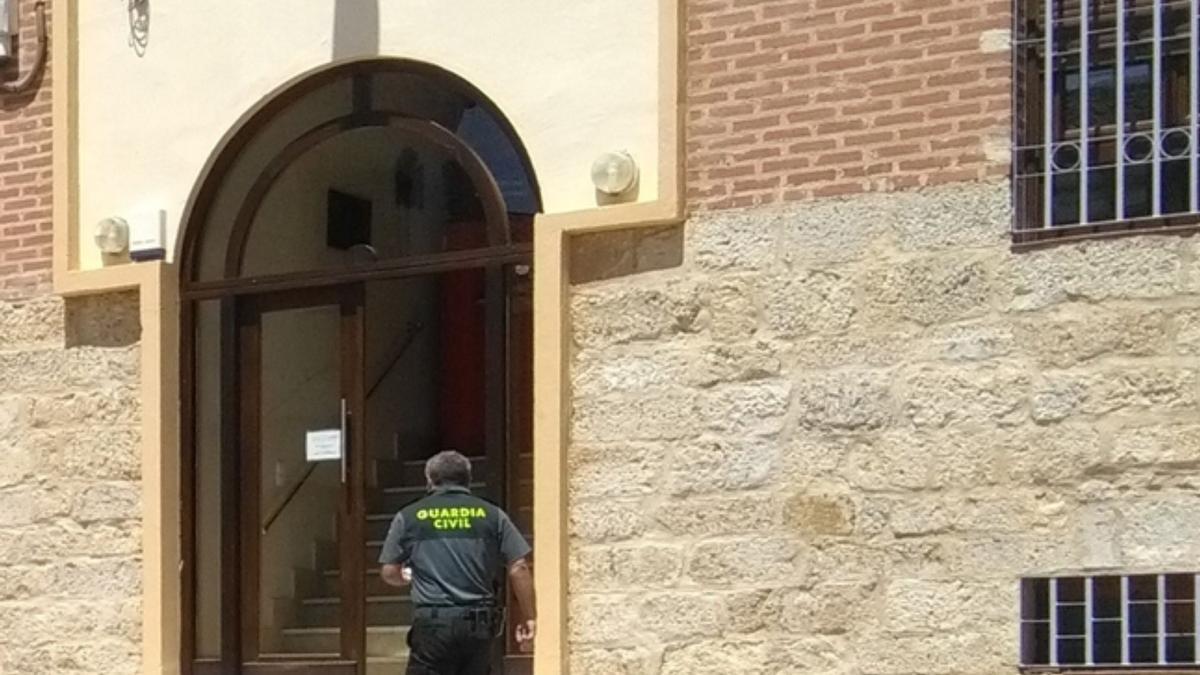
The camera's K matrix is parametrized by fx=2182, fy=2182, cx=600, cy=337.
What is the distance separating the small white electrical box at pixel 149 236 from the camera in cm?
1180

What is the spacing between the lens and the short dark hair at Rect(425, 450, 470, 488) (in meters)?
9.63

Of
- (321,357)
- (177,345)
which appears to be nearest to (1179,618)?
(321,357)

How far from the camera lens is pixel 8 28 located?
40.5ft

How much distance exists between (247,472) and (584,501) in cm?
251

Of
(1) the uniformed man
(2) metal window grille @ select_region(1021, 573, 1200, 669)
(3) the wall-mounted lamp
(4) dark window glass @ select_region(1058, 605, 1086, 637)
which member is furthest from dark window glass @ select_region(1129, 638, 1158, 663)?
(3) the wall-mounted lamp

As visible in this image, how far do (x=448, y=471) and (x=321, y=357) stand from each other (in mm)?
2437

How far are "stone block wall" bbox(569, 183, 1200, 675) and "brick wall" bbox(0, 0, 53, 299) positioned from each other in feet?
11.6

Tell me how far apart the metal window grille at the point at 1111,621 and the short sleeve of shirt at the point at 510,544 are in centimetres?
219

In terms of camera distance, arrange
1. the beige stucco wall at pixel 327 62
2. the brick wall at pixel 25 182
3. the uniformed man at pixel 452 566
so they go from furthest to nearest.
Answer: the brick wall at pixel 25 182, the beige stucco wall at pixel 327 62, the uniformed man at pixel 452 566

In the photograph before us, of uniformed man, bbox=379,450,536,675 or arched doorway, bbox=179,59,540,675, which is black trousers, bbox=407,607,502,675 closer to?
uniformed man, bbox=379,450,536,675

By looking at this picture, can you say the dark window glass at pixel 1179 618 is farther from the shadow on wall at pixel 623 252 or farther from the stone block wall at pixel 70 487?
the stone block wall at pixel 70 487

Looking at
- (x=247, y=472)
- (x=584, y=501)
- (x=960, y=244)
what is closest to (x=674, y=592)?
(x=584, y=501)

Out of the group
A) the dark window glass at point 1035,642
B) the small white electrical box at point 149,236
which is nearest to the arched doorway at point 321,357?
the small white electrical box at point 149,236

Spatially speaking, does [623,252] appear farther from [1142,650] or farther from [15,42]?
[15,42]
